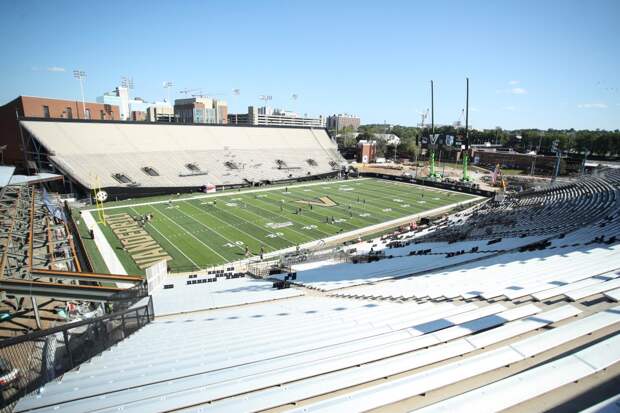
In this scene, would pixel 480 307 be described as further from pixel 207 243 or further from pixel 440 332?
pixel 207 243

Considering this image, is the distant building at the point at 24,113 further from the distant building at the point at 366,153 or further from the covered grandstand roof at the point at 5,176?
the distant building at the point at 366,153

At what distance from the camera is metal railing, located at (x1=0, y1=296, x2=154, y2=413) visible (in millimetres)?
5320

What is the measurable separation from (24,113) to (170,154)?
20194mm

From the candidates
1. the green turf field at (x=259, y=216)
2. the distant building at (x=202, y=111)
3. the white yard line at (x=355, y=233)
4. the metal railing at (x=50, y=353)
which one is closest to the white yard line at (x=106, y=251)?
the green turf field at (x=259, y=216)

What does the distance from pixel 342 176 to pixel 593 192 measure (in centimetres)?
3592

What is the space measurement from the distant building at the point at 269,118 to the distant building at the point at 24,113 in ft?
277

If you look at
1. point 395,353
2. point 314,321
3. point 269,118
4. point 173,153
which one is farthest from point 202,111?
point 395,353

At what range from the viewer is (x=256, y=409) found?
336cm

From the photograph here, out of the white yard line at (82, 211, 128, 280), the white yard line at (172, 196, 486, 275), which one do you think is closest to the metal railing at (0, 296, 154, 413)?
the white yard line at (82, 211, 128, 280)

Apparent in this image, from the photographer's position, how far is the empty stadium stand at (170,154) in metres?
40.0

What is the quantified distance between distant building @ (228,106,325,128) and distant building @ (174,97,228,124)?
8.67m

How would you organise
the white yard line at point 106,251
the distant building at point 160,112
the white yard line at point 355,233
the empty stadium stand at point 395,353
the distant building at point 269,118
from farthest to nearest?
the distant building at point 269,118, the distant building at point 160,112, the white yard line at point 355,233, the white yard line at point 106,251, the empty stadium stand at point 395,353

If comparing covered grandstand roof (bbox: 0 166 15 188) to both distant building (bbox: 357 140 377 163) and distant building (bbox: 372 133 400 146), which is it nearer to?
distant building (bbox: 357 140 377 163)

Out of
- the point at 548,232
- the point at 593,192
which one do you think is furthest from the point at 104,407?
the point at 593,192
